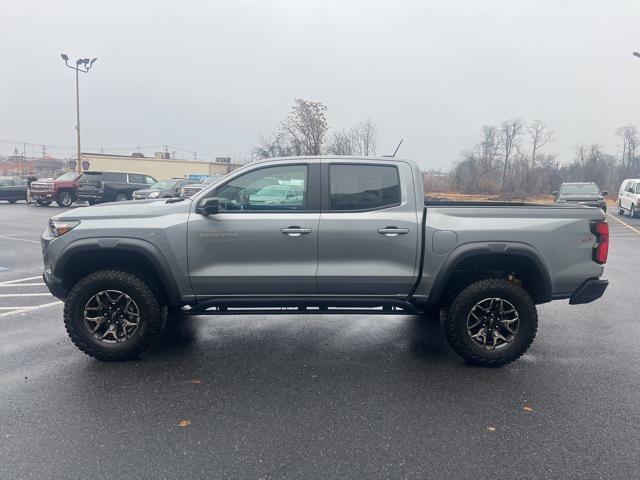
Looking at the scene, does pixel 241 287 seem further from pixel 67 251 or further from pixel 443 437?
pixel 443 437

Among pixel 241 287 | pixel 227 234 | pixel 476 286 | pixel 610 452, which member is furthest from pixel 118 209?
pixel 610 452

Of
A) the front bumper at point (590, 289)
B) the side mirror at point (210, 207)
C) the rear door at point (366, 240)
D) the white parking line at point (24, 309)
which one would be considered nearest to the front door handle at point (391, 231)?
the rear door at point (366, 240)

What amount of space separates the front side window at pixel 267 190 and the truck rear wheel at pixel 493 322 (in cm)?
176

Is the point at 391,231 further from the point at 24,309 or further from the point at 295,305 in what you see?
the point at 24,309

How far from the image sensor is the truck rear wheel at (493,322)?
4.45 meters

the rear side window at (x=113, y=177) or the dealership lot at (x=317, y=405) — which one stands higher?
the rear side window at (x=113, y=177)

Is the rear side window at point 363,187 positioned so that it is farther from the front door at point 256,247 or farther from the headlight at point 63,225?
the headlight at point 63,225

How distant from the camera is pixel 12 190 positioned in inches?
1105

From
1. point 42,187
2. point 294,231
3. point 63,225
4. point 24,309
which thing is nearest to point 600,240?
point 294,231

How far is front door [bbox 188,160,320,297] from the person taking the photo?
174 inches

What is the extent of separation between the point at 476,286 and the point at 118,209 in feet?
11.3

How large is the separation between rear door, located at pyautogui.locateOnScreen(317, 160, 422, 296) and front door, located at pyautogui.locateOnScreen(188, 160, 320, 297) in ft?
0.40

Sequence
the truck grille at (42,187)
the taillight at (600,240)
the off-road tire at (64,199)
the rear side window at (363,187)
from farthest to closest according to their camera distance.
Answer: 1. the off-road tire at (64,199)
2. the truck grille at (42,187)
3. the rear side window at (363,187)
4. the taillight at (600,240)

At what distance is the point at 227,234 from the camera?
443 cm
